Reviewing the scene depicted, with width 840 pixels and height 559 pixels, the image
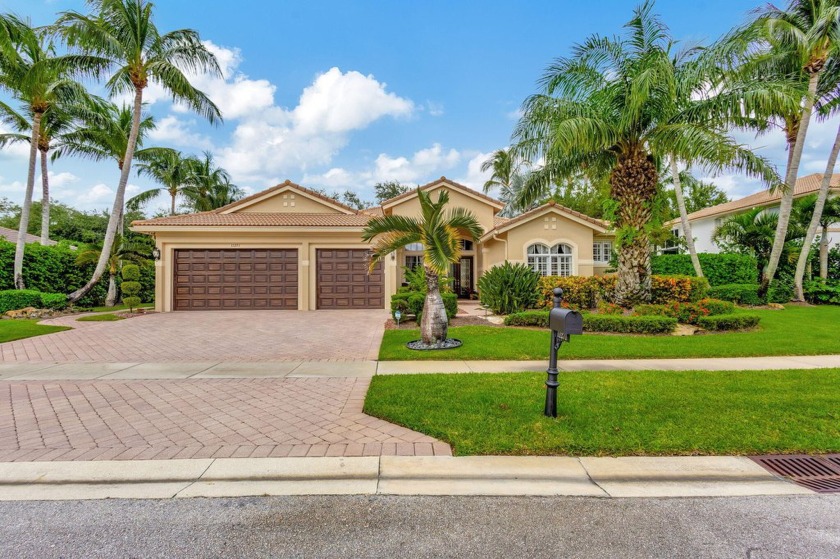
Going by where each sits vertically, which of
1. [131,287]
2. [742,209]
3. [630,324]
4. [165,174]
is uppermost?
[165,174]

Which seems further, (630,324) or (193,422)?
(630,324)

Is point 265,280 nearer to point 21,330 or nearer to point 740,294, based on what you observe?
point 21,330

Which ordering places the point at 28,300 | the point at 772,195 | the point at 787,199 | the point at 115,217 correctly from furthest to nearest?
the point at 772,195
the point at 115,217
the point at 787,199
the point at 28,300

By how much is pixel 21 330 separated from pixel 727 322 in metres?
19.6

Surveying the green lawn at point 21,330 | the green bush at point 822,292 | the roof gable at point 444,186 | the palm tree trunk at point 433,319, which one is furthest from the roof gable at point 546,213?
the green lawn at point 21,330

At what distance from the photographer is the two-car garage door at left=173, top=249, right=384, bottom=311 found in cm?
1681

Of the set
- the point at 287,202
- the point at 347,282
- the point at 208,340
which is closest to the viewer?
the point at 208,340

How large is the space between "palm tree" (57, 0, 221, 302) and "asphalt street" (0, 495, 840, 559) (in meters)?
17.0

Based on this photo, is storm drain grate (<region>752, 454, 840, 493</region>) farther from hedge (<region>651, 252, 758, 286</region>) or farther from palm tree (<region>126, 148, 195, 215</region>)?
palm tree (<region>126, 148, 195, 215</region>)

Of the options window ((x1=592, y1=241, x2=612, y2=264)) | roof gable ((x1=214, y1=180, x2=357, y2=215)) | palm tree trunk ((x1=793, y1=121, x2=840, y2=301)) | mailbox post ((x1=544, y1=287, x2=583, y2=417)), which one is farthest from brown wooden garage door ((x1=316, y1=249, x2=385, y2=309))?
palm tree trunk ((x1=793, y1=121, x2=840, y2=301))

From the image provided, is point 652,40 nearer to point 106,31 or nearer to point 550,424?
point 550,424

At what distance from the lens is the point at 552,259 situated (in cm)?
1762

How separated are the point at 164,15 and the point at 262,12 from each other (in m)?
6.28

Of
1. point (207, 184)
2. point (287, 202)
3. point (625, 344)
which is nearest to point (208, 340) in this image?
point (625, 344)
